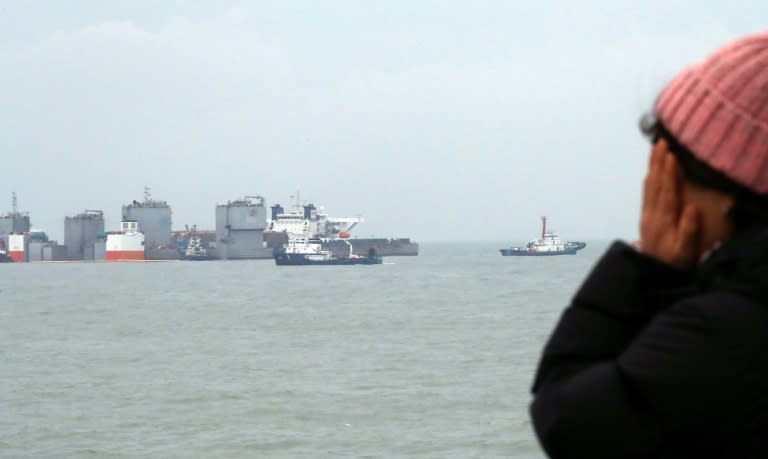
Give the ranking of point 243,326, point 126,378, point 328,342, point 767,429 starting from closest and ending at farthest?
point 767,429, point 126,378, point 328,342, point 243,326

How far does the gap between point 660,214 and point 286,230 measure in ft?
291

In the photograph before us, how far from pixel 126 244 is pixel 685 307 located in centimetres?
9358

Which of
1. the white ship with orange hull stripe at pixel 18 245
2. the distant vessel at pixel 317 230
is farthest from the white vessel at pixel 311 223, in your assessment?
the white ship with orange hull stripe at pixel 18 245

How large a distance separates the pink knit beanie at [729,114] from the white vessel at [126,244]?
91175 mm

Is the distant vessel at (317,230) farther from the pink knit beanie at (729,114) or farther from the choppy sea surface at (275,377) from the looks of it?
the pink knit beanie at (729,114)

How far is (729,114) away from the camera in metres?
0.83

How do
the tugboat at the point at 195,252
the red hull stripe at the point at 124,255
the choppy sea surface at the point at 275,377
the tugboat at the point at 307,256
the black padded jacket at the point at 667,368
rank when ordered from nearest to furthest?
the black padded jacket at the point at 667,368 → the choppy sea surface at the point at 275,377 → the tugboat at the point at 307,256 → the red hull stripe at the point at 124,255 → the tugboat at the point at 195,252

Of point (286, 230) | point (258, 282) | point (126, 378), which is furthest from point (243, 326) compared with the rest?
point (286, 230)

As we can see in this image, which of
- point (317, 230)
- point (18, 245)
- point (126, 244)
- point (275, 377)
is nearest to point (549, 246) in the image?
point (317, 230)

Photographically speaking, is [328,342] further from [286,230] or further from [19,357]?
[286,230]

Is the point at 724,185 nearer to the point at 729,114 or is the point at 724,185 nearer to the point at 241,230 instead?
the point at 729,114

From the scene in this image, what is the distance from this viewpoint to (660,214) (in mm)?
884

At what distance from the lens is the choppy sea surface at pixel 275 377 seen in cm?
1226

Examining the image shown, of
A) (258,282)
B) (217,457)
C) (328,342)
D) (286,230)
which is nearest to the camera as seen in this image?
(217,457)
